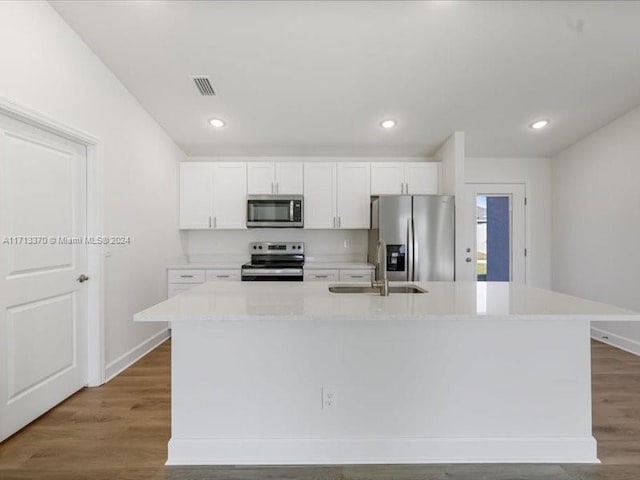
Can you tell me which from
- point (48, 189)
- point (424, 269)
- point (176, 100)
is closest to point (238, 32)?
point (176, 100)

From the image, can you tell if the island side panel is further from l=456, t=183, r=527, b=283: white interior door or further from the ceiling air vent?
l=456, t=183, r=527, b=283: white interior door

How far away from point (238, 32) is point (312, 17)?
56 centimetres

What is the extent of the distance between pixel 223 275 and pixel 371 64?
268 centimetres

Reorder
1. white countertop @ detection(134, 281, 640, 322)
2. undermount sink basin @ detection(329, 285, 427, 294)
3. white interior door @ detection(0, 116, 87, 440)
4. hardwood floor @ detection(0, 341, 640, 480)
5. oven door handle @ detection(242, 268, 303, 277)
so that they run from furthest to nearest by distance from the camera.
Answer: oven door handle @ detection(242, 268, 303, 277)
undermount sink basin @ detection(329, 285, 427, 294)
white interior door @ detection(0, 116, 87, 440)
hardwood floor @ detection(0, 341, 640, 480)
white countertop @ detection(134, 281, 640, 322)

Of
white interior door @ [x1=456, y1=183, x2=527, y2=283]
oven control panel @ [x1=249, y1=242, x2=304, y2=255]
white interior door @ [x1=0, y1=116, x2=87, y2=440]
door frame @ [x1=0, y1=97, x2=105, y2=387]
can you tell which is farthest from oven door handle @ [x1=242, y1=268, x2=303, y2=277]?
white interior door @ [x1=456, y1=183, x2=527, y2=283]

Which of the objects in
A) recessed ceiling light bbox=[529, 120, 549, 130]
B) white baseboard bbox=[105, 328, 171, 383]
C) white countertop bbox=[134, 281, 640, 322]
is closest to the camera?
white countertop bbox=[134, 281, 640, 322]

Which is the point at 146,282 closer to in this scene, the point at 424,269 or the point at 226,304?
the point at 226,304

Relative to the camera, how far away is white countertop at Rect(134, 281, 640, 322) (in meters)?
1.57

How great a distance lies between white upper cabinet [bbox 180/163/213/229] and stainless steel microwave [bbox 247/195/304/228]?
56cm

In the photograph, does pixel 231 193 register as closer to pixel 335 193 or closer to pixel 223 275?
pixel 223 275

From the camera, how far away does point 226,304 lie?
1.78m

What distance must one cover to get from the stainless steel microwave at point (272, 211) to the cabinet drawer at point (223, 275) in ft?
1.96

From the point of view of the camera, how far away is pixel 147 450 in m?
1.97

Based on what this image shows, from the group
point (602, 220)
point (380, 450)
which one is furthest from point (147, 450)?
point (602, 220)
